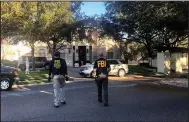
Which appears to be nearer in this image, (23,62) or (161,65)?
(23,62)

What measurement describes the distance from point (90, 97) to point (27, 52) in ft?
5.37

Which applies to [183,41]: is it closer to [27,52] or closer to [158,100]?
[158,100]

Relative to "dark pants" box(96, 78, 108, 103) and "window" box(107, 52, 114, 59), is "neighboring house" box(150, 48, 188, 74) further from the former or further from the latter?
"dark pants" box(96, 78, 108, 103)

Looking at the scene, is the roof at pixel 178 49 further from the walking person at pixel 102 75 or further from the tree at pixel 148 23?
the walking person at pixel 102 75

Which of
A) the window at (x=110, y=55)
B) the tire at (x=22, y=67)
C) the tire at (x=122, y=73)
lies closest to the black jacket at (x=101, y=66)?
the window at (x=110, y=55)

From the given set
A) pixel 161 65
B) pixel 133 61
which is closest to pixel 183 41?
pixel 161 65

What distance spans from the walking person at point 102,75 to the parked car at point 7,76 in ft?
5.30

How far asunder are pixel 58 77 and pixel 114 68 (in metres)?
1.15

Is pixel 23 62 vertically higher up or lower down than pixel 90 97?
higher up

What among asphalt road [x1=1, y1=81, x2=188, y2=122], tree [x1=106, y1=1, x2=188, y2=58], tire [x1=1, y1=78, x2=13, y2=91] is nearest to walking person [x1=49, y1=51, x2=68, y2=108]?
asphalt road [x1=1, y1=81, x2=188, y2=122]

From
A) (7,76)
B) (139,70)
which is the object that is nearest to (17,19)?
(7,76)

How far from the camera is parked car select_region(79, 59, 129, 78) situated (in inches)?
255

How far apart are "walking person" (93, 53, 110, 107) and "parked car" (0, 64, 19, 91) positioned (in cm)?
162

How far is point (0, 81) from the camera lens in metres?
5.57
